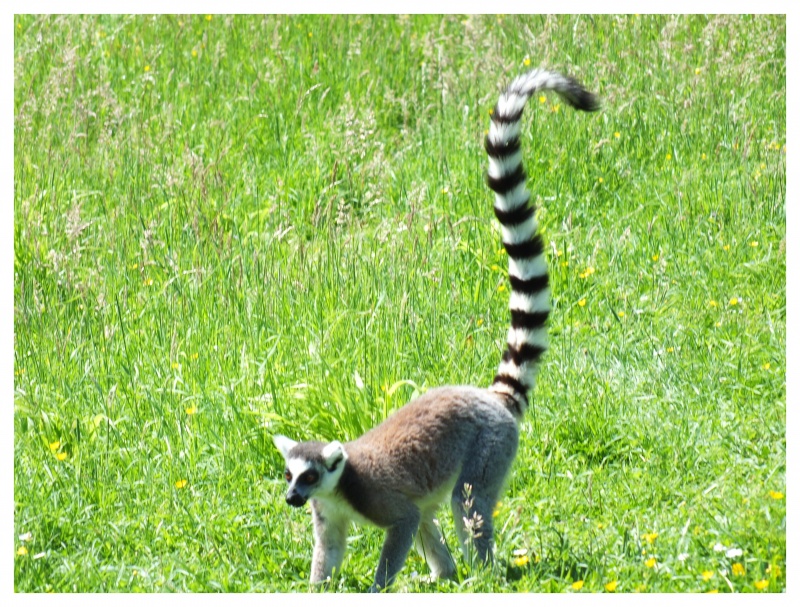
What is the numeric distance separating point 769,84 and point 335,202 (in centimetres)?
340

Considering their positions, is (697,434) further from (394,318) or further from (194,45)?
(194,45)

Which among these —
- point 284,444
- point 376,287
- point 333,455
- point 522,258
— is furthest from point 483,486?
point 376,287

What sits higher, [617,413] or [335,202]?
[335,202]

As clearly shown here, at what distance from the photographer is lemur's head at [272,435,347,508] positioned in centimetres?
370

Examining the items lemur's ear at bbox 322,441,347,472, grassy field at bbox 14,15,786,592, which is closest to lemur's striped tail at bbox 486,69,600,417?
grassy field at bbox 14,15,786,592

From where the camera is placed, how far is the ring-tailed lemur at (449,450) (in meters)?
3.88

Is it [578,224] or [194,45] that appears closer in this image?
[578,224]

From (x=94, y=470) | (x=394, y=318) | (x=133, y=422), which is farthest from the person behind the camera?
(x=394, y=318)

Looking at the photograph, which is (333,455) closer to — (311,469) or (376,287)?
(311,469)

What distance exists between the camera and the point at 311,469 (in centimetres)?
372

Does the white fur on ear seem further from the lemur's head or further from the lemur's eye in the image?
the lemur's eye

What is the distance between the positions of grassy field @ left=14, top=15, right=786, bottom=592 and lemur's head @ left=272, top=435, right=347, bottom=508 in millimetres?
518

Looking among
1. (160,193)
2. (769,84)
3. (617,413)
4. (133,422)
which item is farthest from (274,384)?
(769,84)

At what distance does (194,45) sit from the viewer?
8898 mm
